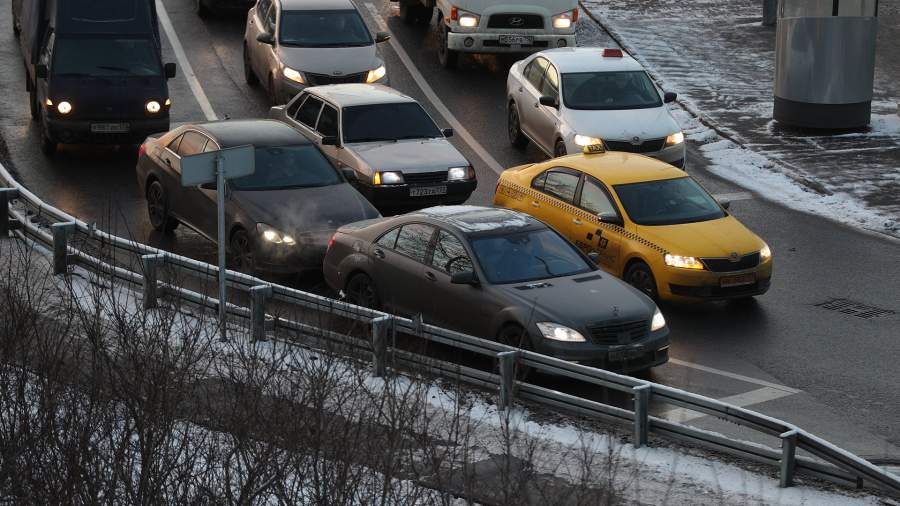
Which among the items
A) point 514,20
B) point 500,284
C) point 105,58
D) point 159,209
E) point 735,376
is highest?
point 105,58

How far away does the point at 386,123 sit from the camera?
21469 mm

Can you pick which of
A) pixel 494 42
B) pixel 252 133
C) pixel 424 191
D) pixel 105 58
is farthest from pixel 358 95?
pixel 494 42

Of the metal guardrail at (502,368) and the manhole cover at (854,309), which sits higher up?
the metal guardrail at (502,368)

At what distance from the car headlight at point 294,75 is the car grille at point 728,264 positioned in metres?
10.2

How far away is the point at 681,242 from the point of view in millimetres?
17219

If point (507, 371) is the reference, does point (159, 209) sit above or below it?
below

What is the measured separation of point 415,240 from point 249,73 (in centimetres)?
1286

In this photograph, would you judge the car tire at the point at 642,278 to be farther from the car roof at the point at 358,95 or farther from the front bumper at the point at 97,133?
the front bumper at the point at 97,133

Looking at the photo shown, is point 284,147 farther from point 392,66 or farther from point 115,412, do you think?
point 392,66

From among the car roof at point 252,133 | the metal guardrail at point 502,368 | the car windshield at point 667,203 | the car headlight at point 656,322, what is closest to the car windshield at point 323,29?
the car roof at point 252,133

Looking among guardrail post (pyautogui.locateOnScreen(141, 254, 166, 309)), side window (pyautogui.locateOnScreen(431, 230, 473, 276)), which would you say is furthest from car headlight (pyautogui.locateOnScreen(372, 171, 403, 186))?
side window (pyautogui.locateOnScreen(431, 230, 473, 276))

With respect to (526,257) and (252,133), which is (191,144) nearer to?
(252,133)

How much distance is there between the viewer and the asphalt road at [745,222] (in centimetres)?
1449

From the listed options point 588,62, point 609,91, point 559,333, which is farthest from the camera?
point 588,62
